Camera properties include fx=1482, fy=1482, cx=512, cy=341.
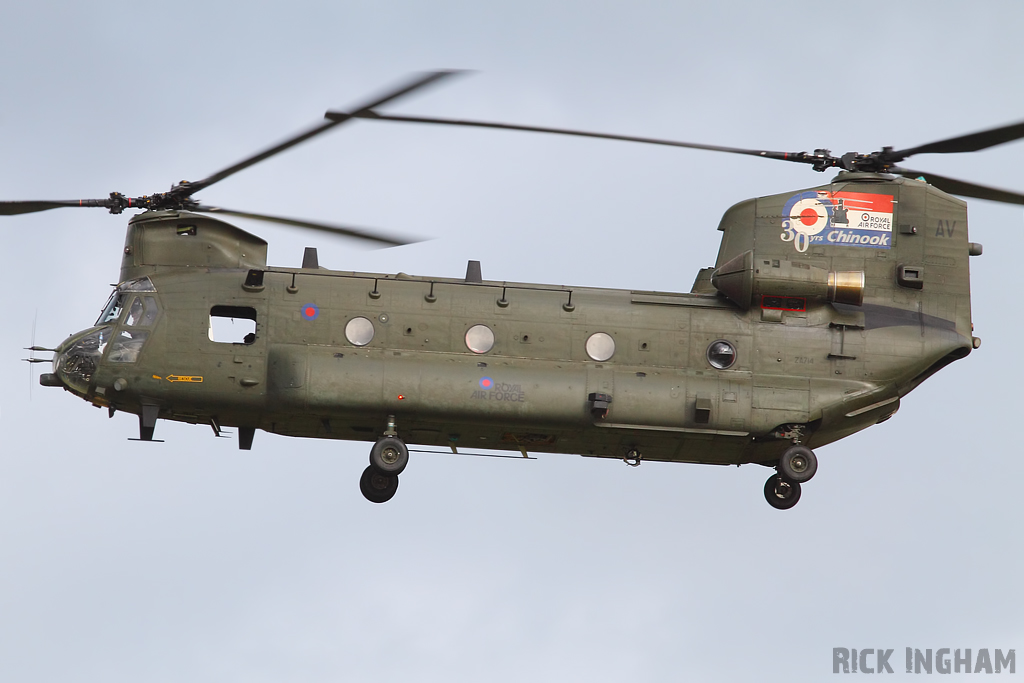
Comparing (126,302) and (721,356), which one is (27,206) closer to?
(126,302)

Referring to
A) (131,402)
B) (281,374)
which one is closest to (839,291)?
(281,374)

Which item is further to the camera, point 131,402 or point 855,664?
point 855,664

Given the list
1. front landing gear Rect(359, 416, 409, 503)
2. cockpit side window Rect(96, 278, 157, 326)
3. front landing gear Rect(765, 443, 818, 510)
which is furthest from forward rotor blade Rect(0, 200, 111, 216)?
front landing gear Rect(765, 443, 818, 510)

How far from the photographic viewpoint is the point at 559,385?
25812 millimetres

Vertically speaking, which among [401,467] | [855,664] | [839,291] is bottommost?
[855,664]

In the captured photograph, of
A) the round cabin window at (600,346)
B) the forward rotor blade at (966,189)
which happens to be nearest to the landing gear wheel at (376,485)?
the round cabin window at (600,346)

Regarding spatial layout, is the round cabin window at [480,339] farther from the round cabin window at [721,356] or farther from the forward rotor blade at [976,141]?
the forward rotor blade at [976,141]

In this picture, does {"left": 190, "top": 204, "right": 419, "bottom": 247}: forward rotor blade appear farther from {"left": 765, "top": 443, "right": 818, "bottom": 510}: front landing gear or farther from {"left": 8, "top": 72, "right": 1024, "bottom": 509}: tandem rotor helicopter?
{"left": 765, "top": 443, "right": 818, "bottom": 510}: front landing gear

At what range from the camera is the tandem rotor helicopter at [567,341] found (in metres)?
25.7

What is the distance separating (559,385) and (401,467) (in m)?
3.10

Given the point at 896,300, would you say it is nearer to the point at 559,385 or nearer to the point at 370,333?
the point at 559,385

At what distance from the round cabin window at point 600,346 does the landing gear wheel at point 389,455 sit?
12.1 feet

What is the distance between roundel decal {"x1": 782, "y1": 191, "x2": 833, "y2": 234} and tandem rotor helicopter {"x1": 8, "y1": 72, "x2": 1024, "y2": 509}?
0.10 ft

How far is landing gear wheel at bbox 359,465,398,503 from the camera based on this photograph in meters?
26.2
